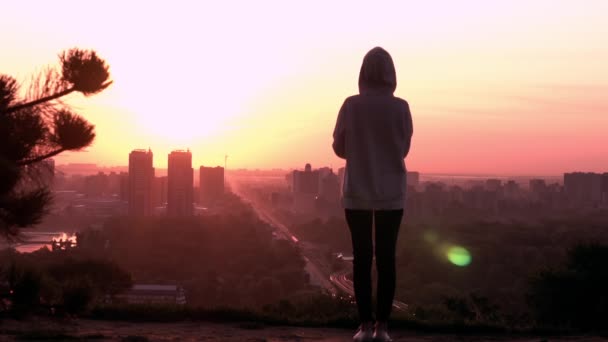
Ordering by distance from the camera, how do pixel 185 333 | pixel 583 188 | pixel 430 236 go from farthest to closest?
1. pixel 583 188
2. pixel 430 236
3. pixel 185 333

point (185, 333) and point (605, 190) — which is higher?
point (605, 190)

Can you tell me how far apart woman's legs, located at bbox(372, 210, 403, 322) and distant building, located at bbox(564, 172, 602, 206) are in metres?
88.5

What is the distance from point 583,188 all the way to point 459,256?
5735 cm

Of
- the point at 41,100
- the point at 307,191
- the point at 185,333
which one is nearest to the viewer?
the point at 185,333

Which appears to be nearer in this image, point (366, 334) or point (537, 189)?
point (366, 334)

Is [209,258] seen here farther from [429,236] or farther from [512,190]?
[512,190]

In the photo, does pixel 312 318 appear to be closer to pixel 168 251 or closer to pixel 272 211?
pixel 168 251

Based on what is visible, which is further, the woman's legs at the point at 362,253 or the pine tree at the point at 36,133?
the pine tree at the point at 36,133

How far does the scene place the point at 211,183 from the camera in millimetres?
86812

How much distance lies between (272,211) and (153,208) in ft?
111

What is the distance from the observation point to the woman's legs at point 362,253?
4461 millimetres

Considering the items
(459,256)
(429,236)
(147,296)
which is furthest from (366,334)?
(429,236)

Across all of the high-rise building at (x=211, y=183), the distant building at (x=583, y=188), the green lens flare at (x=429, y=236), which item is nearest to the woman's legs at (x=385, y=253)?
the green lens flare at (x=429, y=236)

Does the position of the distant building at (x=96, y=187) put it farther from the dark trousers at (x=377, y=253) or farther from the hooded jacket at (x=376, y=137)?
the hooded jacket at (x=376, y=137)
